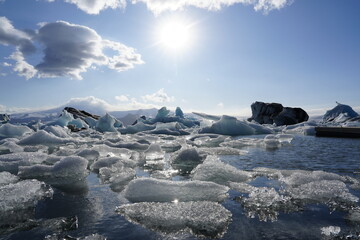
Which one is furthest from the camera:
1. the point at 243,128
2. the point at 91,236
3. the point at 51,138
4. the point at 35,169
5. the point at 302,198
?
the point at 243,128

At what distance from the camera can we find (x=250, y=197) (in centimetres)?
253

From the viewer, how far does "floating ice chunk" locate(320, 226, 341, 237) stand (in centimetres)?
170

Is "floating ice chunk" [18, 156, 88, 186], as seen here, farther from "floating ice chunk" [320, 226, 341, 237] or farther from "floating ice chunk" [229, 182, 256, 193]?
"floating ice chunk" [320, 226, 341, 237]

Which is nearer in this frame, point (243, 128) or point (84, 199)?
point (84, 199)

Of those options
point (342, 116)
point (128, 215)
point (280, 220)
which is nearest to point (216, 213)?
point (280, 220)

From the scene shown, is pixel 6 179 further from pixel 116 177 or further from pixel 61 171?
pixel 116 177

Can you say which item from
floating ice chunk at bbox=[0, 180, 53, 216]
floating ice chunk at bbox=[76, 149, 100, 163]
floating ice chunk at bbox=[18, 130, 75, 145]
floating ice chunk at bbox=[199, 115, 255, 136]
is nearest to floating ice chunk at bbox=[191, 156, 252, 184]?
floating ice chunk at bbox=[0, 180, 53, 216]

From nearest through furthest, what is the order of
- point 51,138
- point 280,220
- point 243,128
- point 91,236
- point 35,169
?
point 91,236, point 280,220, point 35,169, point 51,138, point 243,128

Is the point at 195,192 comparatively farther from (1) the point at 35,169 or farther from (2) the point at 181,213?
(1) the point at 35,169

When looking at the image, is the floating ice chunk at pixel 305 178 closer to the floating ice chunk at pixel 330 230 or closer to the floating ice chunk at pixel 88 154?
the floating ice chunk at pixel 330 230

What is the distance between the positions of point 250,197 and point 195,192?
570 millimetres

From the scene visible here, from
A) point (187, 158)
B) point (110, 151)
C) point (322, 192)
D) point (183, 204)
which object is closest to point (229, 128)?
point (110, 151)

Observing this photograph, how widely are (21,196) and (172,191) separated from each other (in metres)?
1.50

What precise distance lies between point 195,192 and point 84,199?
1.17 meters
